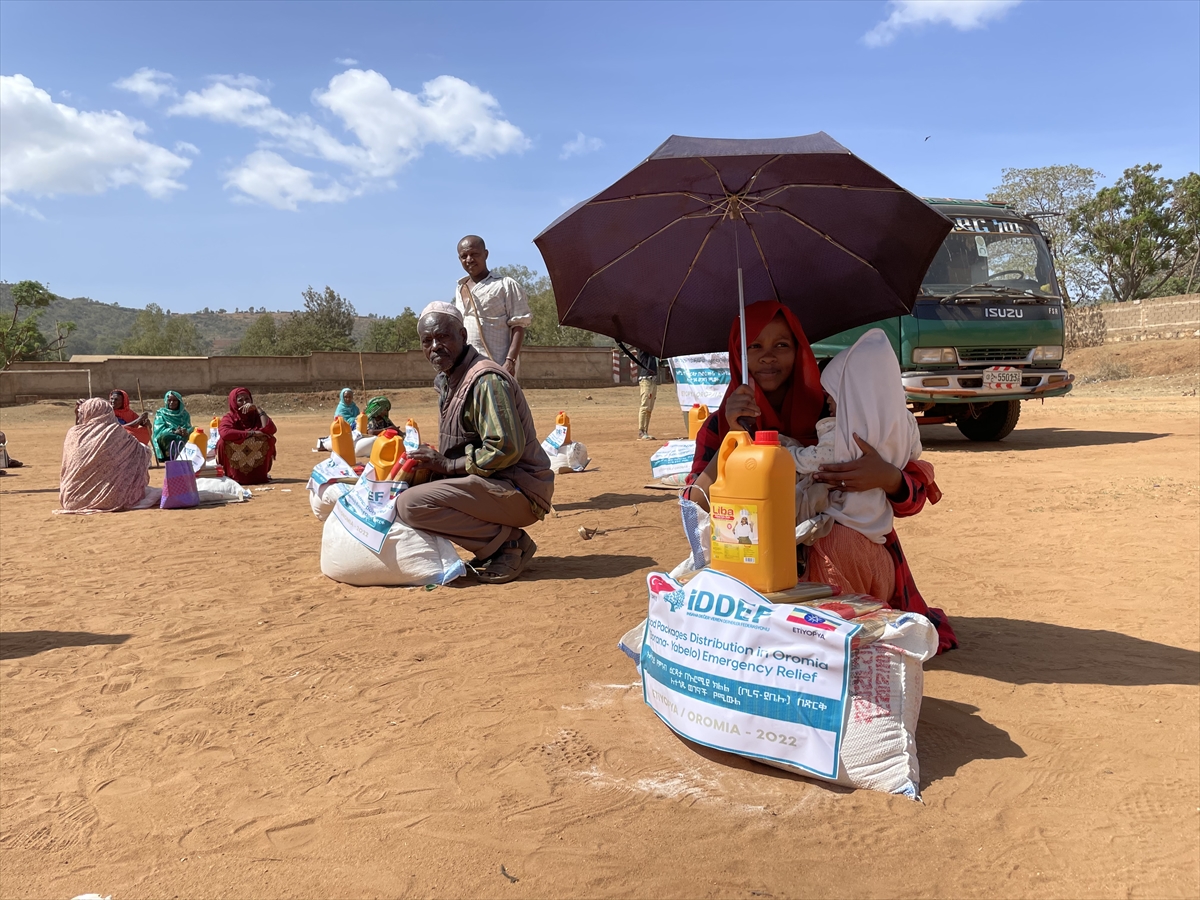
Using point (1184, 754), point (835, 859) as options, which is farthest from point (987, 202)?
point (835, 859)

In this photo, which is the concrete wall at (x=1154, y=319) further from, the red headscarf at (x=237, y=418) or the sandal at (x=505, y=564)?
the sandal at (x=505, y=564)

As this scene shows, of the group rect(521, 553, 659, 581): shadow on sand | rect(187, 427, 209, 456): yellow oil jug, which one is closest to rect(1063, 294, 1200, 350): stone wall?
rect(187, 427, 209, 456): yellow oil jug

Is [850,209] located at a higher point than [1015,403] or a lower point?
higher

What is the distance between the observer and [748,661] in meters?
2.56

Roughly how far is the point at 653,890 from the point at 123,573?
475 cm

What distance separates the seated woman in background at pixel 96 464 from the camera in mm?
8016

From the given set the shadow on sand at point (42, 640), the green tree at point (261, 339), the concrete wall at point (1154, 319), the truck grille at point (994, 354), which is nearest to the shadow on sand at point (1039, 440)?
the truck grille at point (994, 354)

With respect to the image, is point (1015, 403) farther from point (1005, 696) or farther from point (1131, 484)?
point (1005, 696)

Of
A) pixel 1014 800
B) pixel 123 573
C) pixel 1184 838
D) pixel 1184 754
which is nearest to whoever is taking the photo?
pixel 1184 838

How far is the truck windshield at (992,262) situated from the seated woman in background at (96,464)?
8.90 m

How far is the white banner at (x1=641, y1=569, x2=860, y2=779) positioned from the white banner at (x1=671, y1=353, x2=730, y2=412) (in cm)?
865

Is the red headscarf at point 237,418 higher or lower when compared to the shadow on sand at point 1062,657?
higher

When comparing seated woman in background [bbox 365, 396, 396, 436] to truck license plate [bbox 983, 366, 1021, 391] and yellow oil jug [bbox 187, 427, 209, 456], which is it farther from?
truck license plate [bbox 983, 366, 1021, 391]

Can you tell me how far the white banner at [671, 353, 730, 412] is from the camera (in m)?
11.4
